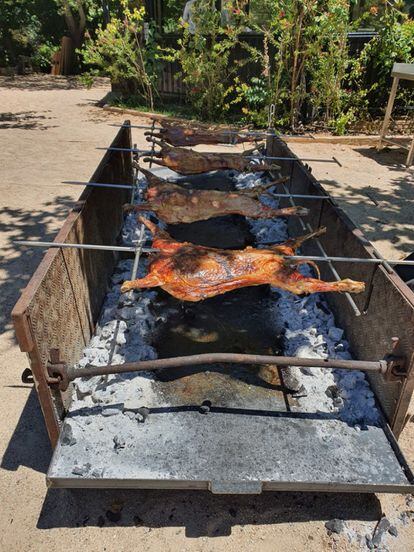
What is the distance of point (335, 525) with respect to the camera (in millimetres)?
2504

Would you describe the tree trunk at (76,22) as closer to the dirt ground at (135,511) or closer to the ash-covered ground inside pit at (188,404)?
the dirt ground at (135,511)

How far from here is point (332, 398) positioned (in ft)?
9.99

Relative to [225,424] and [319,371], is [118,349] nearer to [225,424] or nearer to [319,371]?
[225,424]

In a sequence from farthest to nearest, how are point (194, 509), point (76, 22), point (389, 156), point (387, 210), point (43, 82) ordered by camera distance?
point (76, 22) → point (43, 82) → point (389, 156) → point (387, 210) → point (194, 509)

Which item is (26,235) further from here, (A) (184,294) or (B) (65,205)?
(A) (184,294)

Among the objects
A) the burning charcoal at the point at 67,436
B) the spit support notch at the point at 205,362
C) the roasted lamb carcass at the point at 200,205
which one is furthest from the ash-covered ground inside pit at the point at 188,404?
the roasted lamb carcass at the point at 200,205

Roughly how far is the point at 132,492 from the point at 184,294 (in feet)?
4.38

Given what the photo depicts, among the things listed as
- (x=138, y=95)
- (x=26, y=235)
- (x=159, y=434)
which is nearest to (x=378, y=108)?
(x=138, y=95)

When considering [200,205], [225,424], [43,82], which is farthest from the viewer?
[43,82]

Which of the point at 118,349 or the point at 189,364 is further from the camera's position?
the point at 118,349

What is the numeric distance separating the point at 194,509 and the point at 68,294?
1.65 meters

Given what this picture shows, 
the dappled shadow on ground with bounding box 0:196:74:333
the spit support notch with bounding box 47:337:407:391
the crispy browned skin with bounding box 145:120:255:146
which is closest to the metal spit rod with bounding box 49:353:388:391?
the spit support notch with bounding box 47:337:407:391

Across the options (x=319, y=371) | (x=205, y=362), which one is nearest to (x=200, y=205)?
(x=319, y=371)

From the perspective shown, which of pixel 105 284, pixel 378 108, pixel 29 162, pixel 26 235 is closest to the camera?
pixel 105 284
